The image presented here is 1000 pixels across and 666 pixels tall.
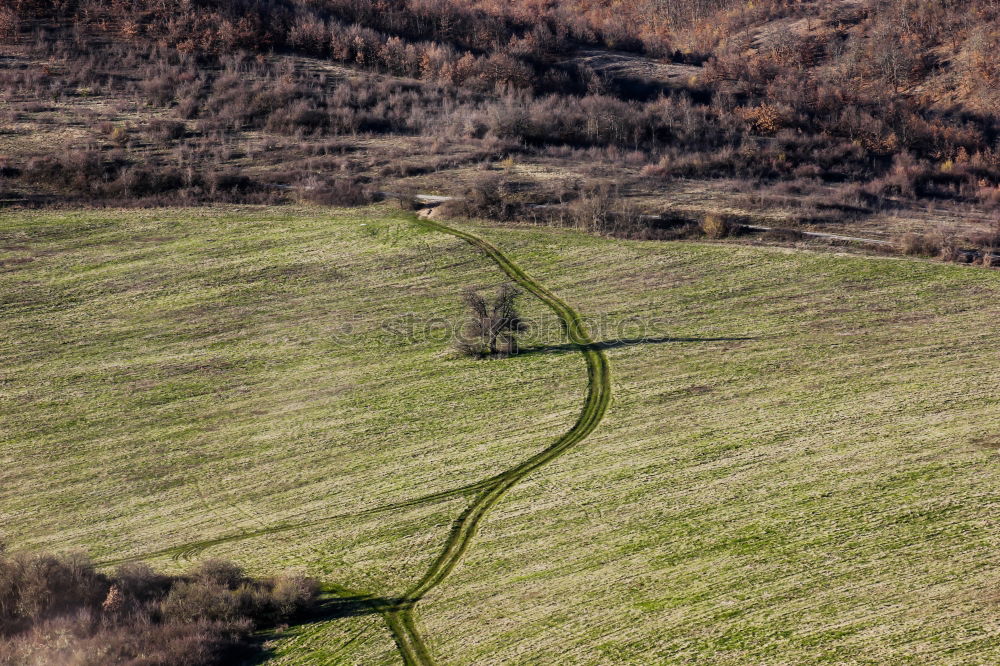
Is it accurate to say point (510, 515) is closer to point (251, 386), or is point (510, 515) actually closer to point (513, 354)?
point (513, 354)

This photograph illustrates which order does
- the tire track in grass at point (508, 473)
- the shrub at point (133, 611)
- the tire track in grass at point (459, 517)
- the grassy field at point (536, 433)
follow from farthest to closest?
the tire track in grass at point (459, 517)
the tire track in grass at point (508, 473)
the grassy field at point (536, 433)
the shrub at point (133, 611)

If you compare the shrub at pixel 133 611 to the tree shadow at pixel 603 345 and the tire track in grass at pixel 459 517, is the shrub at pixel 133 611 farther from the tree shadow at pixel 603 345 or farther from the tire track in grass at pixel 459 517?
the tree shadow at pixel 603 345

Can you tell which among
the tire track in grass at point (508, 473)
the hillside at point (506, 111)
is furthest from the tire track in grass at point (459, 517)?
the hillside at point (506, 111)

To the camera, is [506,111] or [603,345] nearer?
[603,345]

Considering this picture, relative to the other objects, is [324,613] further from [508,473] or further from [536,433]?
[536,433]

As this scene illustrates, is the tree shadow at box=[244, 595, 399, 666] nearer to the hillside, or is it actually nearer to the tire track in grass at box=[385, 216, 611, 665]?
the tire track in grass at box=[385, 216, 611, 665]

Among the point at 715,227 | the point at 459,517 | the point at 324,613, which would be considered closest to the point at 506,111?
the point at 715,227

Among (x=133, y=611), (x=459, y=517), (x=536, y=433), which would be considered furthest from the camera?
(x=536, y=433)

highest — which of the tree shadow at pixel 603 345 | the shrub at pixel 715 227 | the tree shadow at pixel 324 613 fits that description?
A: the shrub at pixel 715 227

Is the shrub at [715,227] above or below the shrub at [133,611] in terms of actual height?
above
